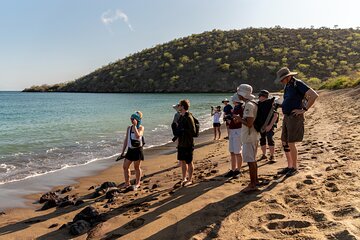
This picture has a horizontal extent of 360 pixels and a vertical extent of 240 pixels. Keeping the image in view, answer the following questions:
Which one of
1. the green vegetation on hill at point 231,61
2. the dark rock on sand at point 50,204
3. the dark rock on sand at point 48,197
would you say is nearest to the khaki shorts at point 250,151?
the dark rock on sand at point 50,204

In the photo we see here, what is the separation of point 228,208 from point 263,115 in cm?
177

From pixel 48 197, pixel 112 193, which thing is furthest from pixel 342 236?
pixel 48 197

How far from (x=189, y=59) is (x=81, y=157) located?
320ft

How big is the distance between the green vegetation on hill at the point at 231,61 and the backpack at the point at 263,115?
246ft

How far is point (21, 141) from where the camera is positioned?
56.2ft

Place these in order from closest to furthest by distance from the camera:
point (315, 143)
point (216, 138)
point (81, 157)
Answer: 1. point (315, 143)
2. point (81, 157)
3. point (216, 138)

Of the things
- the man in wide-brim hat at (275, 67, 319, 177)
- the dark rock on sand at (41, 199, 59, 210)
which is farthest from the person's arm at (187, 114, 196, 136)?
the dark rock on sand at (41, 199, 59, 210)

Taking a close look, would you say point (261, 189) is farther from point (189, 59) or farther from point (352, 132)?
point (189, 59)

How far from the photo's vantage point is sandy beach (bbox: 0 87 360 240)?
14.1ft

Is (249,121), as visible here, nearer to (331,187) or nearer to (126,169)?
(331,187)

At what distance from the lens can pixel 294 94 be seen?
6.14m

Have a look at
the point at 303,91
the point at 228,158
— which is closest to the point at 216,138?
the point at 228,158

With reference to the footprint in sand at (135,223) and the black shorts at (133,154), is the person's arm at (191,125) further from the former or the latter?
the footprint in sand at (135,223)

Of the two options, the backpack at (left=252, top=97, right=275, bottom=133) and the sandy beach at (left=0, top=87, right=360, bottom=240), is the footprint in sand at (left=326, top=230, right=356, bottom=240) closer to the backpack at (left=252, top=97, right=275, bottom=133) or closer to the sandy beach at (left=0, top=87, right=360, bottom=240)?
the sandy beach at (left=0, top=87, right=360, bottom=240)
